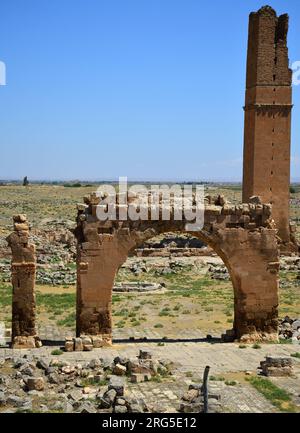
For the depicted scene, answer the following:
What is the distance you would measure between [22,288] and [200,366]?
17.1 ft

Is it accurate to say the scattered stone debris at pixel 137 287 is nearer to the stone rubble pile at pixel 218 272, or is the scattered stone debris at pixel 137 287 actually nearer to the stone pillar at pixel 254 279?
the stone rubble pile at pixel 218 272

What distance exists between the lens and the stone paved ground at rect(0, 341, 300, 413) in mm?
12141

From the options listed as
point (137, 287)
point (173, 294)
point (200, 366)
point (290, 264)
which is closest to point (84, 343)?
point (200, 366)

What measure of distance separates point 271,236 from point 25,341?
24.0ft

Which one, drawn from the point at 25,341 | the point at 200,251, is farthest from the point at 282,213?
the point at 25,341

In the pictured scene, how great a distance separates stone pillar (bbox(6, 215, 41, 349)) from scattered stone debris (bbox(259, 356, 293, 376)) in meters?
6.24

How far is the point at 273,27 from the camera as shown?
3766 centimetres

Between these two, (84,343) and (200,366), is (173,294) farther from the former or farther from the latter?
(200,366)

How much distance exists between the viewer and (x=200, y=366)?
1489 cm

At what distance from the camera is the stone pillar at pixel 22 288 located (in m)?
16.7

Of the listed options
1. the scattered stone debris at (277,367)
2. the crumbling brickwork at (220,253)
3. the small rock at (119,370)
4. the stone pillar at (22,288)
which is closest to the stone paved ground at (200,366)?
the scattered stone debris at (277,367)

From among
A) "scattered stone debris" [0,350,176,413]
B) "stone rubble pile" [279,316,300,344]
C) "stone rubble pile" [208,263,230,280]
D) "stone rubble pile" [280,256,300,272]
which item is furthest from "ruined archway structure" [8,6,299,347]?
"stone rubble pile" [280,256,300,272]

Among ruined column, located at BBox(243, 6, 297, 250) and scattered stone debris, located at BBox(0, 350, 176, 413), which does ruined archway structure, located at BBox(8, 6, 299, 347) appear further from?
ruined column, located at BBox(243, 6, 297, 250)
